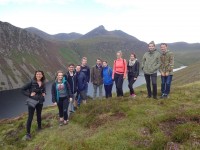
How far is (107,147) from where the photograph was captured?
12.3 meters

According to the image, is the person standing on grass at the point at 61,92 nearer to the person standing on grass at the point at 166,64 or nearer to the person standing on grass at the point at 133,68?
the person standing on grass at the point at 133,68

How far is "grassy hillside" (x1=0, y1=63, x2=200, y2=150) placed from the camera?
1212cm

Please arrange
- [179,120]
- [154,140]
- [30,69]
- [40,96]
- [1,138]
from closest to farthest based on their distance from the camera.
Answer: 1. [154,140]
2. [179,120]
3. [40,96]
4. [1,138]
5. [30,69]

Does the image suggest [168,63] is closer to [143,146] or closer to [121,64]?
[121,64]

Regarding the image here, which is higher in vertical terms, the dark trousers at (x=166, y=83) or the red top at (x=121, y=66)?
the red top at (x=121, y=66)

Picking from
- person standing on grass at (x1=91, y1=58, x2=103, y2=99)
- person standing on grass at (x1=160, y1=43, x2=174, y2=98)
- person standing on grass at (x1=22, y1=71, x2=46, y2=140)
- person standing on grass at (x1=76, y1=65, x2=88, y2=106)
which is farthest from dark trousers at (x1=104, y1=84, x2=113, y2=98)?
person standing on grass at (x1=22, y1=71, x2=46, y2=140)

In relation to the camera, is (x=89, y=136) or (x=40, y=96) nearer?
(x=89, y=136)

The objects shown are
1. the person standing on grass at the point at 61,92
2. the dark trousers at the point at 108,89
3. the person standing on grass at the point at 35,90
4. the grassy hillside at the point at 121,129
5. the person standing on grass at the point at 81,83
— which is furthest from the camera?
the dark trousers at the point at 108,89

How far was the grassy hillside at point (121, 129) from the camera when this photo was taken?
477 inches

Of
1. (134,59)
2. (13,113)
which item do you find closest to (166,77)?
(134,59)

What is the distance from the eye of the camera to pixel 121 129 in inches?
543

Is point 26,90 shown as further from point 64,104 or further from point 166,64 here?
point 166,64

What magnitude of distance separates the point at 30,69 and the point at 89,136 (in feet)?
620

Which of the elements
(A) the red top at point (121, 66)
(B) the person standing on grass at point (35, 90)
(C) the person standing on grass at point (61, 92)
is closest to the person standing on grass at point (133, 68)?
(A) the red top at point (121, 66)
